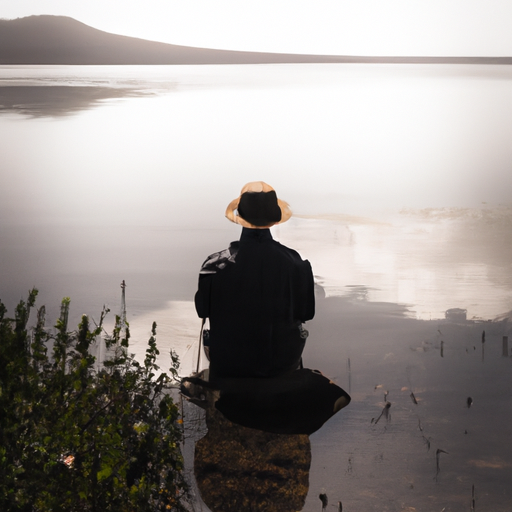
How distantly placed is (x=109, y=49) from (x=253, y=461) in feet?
7.05

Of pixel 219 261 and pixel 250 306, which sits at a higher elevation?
pixel 219 261

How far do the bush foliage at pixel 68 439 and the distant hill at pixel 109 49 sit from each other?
1693mm

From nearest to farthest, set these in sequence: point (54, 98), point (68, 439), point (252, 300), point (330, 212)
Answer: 1. point (68, 439)
2. point (252, 300)
3. point (330, 212)
4. point (54, 98)

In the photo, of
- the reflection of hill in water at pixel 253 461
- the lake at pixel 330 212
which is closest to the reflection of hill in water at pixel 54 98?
the lake at pixel 330 212

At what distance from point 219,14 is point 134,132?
0.70 metres

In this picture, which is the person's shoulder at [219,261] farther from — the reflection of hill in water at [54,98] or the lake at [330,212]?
the reflection of hill in water at [54,98]

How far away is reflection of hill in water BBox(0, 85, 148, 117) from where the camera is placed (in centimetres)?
336

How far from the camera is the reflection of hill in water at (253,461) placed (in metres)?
2.17

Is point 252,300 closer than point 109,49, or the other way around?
point 252,300

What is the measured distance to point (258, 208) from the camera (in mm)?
2158

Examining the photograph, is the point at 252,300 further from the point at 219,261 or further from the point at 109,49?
the point at 109,49

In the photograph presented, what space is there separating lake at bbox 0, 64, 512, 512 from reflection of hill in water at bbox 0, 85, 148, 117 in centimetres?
→ 3

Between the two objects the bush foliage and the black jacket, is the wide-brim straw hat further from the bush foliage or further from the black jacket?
the bush foliage

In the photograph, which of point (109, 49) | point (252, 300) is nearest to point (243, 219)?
point (252, 300)
